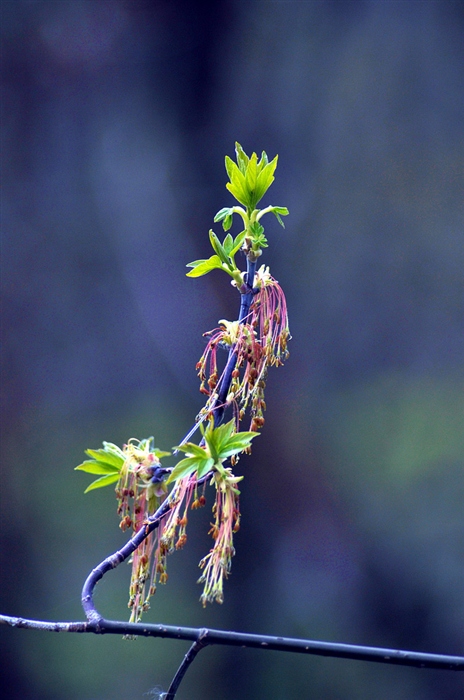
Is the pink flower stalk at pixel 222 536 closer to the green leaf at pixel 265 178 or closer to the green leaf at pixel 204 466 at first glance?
the green leaf at pixel 204 466

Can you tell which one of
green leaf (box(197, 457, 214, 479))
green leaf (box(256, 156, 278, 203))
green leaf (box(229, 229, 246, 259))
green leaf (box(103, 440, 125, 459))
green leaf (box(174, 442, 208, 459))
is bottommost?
green leaf (box(197, 457, 214, 479))

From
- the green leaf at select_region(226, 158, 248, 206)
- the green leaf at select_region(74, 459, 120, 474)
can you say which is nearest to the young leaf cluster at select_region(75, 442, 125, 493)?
Answer: the green leaf at select_region(74, 459, 120, 474)

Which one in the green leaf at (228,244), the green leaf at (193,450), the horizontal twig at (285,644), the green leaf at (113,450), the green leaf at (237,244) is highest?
the green leaf at (228,244)

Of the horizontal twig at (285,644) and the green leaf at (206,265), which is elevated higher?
the green leaf at (206,265)

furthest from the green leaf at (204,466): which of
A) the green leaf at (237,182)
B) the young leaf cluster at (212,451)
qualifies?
the green leaf at (237,182)

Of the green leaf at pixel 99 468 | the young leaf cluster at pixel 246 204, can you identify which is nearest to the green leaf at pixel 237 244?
the young leaf cluster at pixel 246 204

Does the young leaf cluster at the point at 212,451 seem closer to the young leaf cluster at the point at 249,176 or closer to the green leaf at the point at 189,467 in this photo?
the green leaf at the point at 189,467

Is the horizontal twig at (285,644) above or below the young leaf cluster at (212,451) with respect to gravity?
below

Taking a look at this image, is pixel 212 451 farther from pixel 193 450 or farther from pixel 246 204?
pixel 246 204

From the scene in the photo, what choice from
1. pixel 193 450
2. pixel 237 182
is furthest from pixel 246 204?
pixel 193 450

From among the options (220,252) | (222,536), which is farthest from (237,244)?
(222,536)

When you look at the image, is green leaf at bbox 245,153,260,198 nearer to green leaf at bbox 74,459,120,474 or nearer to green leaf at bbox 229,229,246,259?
green leaf at bbox 229,229,246,259

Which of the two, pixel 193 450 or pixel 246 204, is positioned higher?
pixel 246 204
